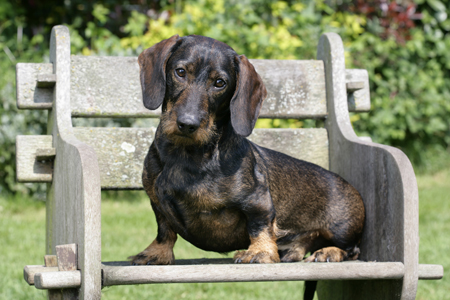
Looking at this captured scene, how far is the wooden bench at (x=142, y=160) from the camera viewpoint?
2326 mm

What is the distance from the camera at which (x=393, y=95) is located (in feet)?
27.2

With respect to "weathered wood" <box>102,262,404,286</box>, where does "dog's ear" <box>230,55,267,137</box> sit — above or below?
above

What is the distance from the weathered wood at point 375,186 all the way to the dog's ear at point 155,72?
3.88 ft

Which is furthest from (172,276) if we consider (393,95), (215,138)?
(393,95)

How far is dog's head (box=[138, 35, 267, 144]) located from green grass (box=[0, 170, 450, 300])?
107cm

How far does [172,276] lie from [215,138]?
75cm

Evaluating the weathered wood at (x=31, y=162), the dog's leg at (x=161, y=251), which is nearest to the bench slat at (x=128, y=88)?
the weathered wood at (x=31, y=162)

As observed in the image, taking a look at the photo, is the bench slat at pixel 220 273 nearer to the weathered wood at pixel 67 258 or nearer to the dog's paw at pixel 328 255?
the weathered wood at pixel 67 258

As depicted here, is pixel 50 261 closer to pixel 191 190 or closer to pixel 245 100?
pixel 191 190

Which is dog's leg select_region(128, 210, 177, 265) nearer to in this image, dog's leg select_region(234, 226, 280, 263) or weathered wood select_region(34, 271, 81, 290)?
dog's leg select_region(234, 226, 280, 263)

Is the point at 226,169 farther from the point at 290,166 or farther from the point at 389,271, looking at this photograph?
the point at 389,271

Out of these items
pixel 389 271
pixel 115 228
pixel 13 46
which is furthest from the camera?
pixel 13 46

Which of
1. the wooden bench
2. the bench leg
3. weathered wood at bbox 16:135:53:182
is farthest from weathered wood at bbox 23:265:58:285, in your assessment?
the bench leg

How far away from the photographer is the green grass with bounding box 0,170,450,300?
4.37 metres
